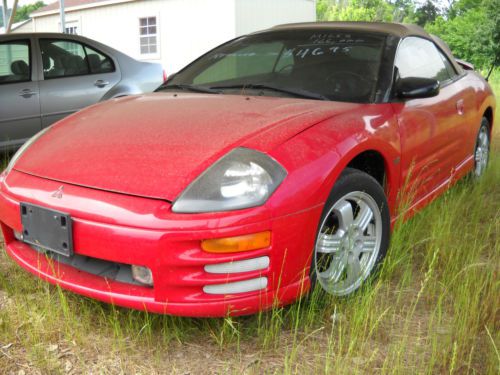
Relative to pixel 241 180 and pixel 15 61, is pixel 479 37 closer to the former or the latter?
pixel 15 61

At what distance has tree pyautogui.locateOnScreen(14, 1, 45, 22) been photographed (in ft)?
197

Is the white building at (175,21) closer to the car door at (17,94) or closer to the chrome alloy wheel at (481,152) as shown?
the car door at (17,94)

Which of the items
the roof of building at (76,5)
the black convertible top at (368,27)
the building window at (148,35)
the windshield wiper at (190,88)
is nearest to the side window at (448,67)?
the black convertible top at (368,27)

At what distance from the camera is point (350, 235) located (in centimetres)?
235

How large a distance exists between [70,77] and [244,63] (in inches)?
114

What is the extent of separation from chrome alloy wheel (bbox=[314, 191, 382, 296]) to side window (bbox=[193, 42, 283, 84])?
111 centimetres

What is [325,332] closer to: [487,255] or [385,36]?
[487,255]

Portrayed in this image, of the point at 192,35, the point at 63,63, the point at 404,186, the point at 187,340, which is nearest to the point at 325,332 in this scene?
the point at 187,340

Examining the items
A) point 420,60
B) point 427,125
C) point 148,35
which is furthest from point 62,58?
point 148,35

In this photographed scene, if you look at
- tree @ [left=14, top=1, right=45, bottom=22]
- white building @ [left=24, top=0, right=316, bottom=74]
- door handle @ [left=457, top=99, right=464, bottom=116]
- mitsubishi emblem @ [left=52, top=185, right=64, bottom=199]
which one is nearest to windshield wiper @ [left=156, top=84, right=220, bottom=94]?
mitsubishi emblem @ [left=52, top=185, right=64, bottom=199]

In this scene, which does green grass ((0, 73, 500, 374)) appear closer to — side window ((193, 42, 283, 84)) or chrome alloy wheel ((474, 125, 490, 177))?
side window ((193, 42, 283, 84))

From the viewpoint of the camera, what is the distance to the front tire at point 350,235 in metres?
2.27

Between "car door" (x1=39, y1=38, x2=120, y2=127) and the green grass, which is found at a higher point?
"car door" (x1=39, y1=38, x2=120, y2=127)

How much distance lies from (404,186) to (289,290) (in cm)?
109
